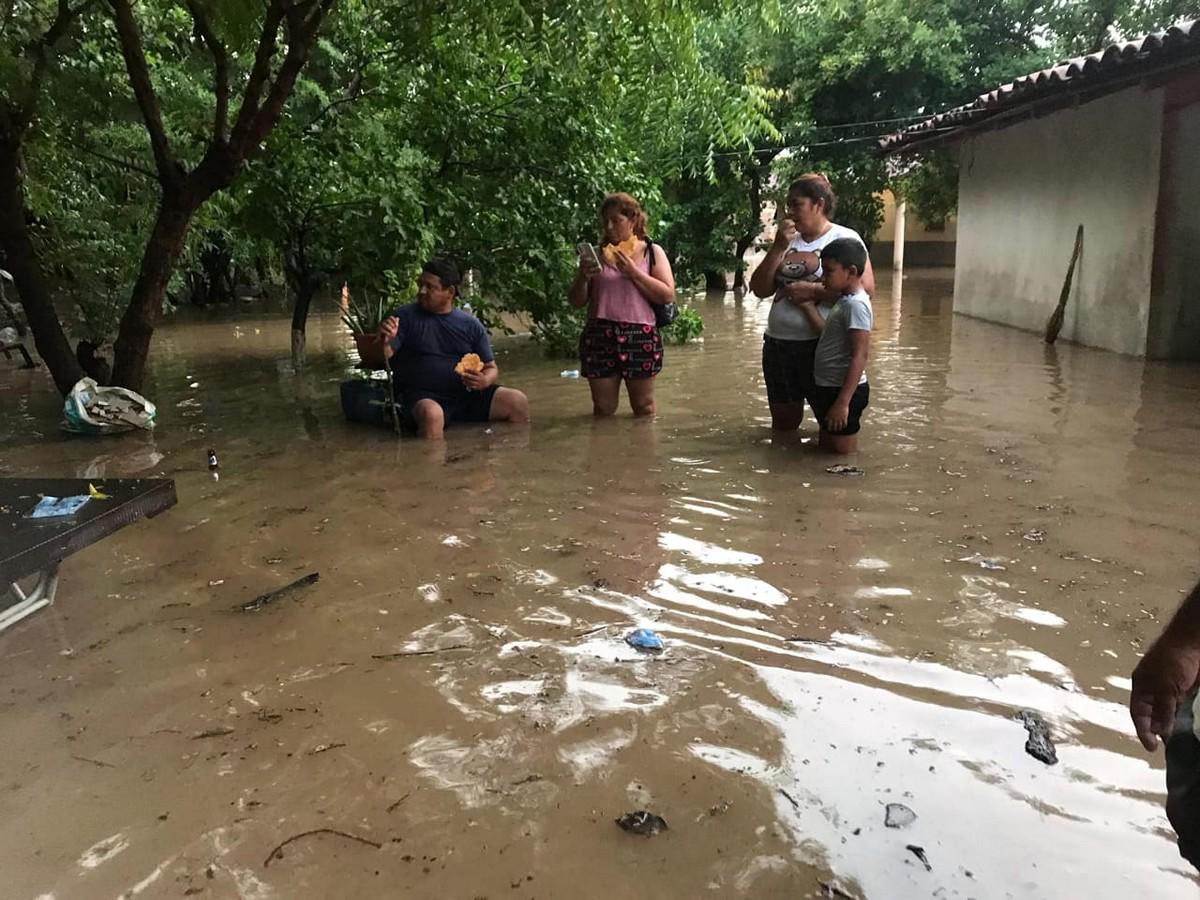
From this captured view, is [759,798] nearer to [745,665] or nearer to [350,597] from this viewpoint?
[745,665]

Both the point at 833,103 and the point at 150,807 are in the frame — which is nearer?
the point at 150,807

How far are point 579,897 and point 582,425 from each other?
4.83 metres

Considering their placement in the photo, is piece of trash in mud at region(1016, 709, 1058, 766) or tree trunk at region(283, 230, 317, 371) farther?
tree trunk at region(283, 230, 317, 371)

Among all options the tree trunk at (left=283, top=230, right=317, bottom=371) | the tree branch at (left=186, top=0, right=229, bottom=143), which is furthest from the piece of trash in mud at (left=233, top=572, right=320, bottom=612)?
the tree trunk at (left=283, top=230, right=317, bottom=371)

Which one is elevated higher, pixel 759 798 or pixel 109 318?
pixel 109 318

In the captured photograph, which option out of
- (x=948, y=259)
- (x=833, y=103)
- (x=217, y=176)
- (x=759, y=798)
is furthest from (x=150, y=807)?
(x=948, y=259)

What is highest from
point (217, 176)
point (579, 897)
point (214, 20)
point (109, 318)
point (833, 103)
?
point (833, 103)

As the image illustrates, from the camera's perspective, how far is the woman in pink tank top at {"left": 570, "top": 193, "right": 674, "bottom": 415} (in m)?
6.21

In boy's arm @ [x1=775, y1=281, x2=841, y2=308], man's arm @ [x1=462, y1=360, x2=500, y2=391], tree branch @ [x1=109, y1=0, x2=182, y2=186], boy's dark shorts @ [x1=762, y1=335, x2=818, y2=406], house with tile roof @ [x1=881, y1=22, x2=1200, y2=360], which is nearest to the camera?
boy's arm @ [x1=775, y1=281, x2=841, y2=308]

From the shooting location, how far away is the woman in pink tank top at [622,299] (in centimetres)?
621

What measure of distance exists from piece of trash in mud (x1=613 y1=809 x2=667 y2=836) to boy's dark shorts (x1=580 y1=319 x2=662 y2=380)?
14.8ft

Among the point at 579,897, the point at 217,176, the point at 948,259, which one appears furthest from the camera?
the point at 948,259

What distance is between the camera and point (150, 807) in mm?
2281

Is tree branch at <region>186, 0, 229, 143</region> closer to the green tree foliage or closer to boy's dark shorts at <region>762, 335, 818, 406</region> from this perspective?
the green tree foliage
